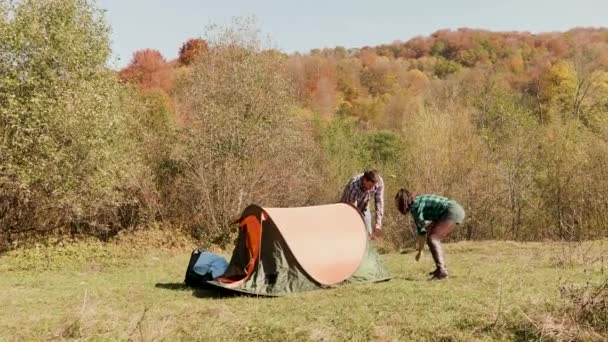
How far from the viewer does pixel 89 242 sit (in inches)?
777

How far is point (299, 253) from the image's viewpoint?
9.33 meters

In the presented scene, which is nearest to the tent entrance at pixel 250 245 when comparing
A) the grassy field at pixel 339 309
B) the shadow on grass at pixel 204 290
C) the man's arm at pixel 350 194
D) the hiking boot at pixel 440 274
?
the shadow on grass at pixel 204 290

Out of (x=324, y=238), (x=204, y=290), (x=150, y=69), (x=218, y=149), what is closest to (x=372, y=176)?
(x=324, y=238)

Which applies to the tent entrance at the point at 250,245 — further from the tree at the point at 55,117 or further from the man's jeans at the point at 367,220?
the tree at the point at 55,117

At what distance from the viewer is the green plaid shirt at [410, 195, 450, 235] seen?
30.1 feet

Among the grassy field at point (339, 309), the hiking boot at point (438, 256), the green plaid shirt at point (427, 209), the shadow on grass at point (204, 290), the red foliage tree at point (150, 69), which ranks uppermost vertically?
the red foliage tree at point (150, 69)

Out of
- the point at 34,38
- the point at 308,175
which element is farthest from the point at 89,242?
the point at 308,175

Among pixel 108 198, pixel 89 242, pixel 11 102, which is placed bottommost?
pixel 89 242

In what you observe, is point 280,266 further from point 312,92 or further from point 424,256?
point 312,92

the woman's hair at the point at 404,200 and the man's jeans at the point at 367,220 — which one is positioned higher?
the woman's hair at the point at 404,200

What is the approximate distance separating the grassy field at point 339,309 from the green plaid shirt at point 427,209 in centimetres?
98

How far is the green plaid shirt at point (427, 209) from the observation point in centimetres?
916

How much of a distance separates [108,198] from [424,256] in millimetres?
11834

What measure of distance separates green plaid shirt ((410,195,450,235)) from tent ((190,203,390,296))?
125cm
